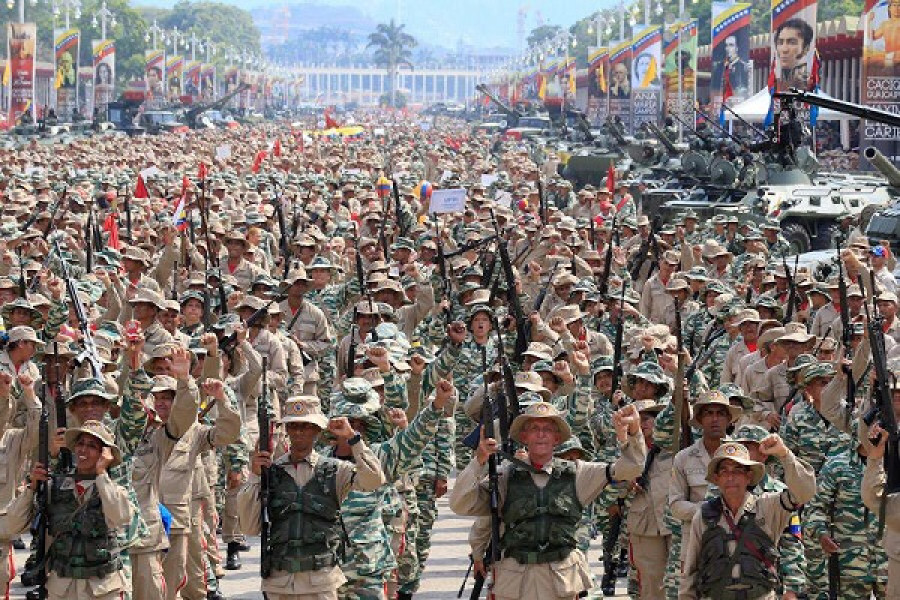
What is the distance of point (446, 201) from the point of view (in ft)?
84.0

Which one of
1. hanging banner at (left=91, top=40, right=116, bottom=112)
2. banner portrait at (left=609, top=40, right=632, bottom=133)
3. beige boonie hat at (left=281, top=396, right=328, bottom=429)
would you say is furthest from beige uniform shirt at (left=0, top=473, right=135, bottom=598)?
hanging banner at (left=91, top=40, right=116, bottom=112)

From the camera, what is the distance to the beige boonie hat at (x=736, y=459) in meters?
9.02

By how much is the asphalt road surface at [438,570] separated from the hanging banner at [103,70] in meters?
64.7

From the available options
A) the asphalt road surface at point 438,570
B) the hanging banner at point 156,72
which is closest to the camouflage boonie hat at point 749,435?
the asphalt road surface at point 438,570

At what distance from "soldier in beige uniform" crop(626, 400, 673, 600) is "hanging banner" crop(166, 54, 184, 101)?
321 ft

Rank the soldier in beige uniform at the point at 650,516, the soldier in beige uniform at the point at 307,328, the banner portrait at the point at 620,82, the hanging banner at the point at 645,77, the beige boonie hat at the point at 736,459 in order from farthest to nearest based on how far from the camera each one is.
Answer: the banner portrait at the point at 620,82, the hanging banner at the point at 645,77, the soldier in beige uniform at the point at 307,328, the soldier in beige uniform at the point at 650,516, the beige boonie hat at the point at 736,459

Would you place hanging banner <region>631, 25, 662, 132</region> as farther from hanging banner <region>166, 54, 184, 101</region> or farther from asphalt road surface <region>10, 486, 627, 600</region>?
hanging banner <region>166, 54, 184, 101</region>

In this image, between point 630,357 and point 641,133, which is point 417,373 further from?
point 641,133

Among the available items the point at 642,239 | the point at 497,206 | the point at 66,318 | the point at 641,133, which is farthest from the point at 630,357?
the point at 641,133

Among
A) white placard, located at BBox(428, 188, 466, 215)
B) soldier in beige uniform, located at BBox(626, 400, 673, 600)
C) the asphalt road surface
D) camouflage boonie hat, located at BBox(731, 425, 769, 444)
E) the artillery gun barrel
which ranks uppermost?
the artillery gun barrel

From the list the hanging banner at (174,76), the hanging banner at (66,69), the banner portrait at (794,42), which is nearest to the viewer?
the banner portrait at (794,42)

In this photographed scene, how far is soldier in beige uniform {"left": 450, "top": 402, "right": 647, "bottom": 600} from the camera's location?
9266mm

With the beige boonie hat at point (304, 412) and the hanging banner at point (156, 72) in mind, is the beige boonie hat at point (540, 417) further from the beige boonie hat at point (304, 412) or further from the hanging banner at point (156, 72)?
the hanging banner at point (156, 72)

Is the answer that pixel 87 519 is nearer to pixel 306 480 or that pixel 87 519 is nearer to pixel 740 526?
pixel 306 480
